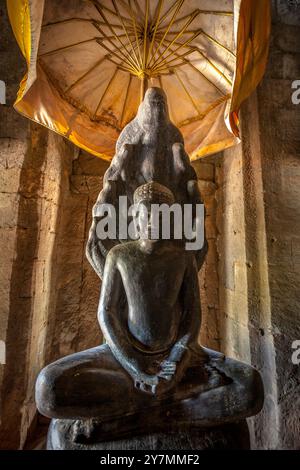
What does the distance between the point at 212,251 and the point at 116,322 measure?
201cm

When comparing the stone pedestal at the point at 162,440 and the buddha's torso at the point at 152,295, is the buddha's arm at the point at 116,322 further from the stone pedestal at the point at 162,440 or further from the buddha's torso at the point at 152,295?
the stone pedestal at the point at 162,440

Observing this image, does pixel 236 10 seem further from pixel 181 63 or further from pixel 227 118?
pixel 181 63

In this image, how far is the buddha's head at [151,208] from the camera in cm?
151

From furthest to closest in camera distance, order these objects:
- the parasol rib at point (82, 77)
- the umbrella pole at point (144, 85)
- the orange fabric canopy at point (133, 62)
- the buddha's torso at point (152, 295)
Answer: the parasol rib at point (82, 77) → the umbrella pole at point (144, 85) → the orange fabric canopy at point (133, 62) → the buddha's torso at point (152, 295)

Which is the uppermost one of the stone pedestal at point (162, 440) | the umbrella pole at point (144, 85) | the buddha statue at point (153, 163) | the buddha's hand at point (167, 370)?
the umbrella pole at point (144, 85)

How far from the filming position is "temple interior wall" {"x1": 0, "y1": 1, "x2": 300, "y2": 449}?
2.18 m

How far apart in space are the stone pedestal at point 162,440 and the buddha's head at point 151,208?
106 centimetres

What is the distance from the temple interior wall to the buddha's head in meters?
1.30

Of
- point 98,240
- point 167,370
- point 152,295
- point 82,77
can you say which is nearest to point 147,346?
point 167,370

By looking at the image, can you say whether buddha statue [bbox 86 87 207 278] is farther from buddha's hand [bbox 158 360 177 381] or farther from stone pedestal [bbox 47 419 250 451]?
stone pedestal [bbox 47 419 250 451]

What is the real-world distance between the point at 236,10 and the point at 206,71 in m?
0.78

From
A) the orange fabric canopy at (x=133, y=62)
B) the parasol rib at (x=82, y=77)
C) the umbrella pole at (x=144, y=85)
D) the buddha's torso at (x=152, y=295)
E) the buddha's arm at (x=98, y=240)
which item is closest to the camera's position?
the buddha's torso at (x=152, y=295)

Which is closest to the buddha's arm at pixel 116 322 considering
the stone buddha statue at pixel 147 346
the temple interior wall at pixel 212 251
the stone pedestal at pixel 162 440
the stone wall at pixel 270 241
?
the stone buddha statue at pixel 147 346

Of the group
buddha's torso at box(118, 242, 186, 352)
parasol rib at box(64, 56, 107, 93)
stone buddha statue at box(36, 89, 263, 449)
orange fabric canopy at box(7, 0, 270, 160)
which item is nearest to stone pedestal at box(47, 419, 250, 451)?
stone buddha statue at box(36, 89, 263, 449)
